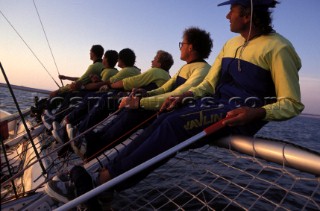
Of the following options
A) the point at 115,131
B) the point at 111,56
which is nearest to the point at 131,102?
the point at 115,131

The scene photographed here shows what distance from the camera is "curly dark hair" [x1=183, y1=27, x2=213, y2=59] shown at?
367 centimetres

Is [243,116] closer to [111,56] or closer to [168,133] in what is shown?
[168,133]

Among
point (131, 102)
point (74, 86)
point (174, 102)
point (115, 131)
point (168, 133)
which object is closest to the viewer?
point (168, 133)

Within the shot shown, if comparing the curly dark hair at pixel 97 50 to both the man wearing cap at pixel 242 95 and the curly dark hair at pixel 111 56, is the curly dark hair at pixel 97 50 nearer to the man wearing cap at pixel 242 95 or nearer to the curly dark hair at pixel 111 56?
the curly dark hair at pixel 111 56

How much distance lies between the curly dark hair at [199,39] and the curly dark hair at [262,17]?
1298mm

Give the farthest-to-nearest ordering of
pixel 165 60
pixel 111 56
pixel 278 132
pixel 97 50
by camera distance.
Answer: pixel 278 132
pixel 97 50
pixel 111 56
pixel 165 60

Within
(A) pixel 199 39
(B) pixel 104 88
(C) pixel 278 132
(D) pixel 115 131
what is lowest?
(C) pixel 278 132

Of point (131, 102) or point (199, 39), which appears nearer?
point (131, 102)

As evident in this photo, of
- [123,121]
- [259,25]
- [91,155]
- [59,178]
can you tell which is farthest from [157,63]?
[59,178]

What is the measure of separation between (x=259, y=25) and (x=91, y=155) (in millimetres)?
1986

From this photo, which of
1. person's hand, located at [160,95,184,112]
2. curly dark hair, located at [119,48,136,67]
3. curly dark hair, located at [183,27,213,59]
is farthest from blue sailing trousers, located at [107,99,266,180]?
curly dark hair, located at [119,48,136,67]

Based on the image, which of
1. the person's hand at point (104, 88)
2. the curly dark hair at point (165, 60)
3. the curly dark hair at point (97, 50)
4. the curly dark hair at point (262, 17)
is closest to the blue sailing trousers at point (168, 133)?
the curly dark hair at point (262, 17)

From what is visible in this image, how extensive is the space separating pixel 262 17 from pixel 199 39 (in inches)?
53.4

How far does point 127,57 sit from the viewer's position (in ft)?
17.9
